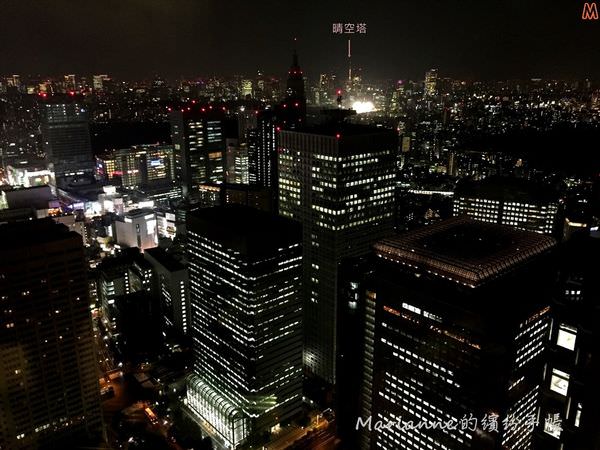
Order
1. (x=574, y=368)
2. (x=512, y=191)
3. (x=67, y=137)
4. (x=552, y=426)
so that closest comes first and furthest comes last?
1. (x=574, y=368)
2. (x=552, y=426)
3. (x=512, y=191)
4. (x=67, y=137)

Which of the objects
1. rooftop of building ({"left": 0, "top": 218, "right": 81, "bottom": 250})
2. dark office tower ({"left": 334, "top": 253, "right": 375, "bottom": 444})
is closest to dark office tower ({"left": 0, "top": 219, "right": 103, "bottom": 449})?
rooftop of building ({"left": 0, "top": 218, "right": 81, "bottom": 250})

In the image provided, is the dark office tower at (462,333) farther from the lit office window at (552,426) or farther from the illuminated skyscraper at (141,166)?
the illuminated skyscraper at (141,166)

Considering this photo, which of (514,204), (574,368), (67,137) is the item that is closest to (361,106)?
(514,204)

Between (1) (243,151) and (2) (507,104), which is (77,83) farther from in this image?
(2) (507,104)

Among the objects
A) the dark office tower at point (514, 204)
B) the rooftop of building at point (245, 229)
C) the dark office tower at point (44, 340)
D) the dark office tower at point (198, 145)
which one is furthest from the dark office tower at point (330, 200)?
the dark office tower at point (198, 145)

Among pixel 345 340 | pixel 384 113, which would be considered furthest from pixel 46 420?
pixel 384 113

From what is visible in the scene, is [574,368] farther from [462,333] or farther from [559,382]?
[462,333]

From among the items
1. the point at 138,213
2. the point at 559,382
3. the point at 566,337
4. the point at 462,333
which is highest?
the point at 566,337

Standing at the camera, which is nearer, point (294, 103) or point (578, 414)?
point (578, 414)

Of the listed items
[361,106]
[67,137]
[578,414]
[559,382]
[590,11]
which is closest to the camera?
[578,414]
